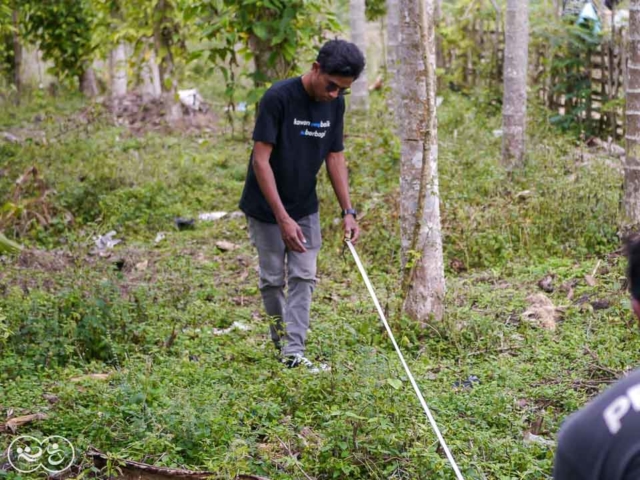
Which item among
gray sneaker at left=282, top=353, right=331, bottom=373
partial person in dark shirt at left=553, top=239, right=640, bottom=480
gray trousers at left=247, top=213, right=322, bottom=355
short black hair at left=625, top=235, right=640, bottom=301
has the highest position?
short black hair at left=625, top=235, right=640, bottom=301

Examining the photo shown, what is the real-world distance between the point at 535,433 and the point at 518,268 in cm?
286

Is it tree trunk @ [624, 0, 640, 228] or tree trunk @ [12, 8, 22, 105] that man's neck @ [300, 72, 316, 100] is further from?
tree trunk @ [12, 8, 22, 105]

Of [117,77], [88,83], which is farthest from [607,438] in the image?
[88,83]

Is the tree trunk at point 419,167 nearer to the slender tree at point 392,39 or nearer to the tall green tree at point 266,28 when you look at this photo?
the tall green tree at point 266,28

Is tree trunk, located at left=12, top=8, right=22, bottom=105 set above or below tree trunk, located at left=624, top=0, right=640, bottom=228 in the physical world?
above

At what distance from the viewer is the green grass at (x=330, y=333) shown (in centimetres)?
419

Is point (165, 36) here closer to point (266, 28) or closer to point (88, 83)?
point (266, 28)

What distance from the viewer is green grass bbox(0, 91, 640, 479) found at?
13.7 feet

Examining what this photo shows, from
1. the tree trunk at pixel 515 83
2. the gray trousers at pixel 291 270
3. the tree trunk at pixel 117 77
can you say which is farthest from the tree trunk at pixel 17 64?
the gray trousers at pixel 291 270

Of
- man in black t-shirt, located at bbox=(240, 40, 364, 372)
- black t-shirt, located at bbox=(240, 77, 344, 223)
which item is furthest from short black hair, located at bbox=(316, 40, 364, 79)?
black t-shirt, located at bbox=(240, 77, 344, 223)

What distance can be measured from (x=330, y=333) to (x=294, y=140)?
1307 mm

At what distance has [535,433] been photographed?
14.8 ft

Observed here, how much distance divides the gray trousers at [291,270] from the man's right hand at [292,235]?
0.67 ft

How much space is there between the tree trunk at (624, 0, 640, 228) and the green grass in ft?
0.91
